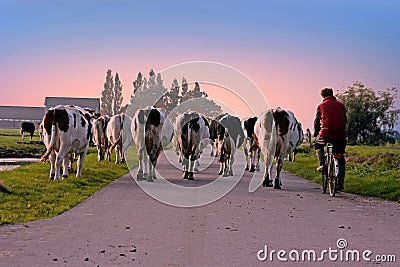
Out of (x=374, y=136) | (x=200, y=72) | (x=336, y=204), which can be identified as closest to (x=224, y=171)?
(x=200, y=72)

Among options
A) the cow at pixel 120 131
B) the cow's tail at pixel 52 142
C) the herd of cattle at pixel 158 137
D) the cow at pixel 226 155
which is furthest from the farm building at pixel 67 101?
the cow's tail at pixel 52 142

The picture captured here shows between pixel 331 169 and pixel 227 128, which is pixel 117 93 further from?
pixel 331 169

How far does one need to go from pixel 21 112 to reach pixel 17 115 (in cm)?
265

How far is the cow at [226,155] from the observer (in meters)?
19.5

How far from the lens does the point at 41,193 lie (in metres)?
12.2

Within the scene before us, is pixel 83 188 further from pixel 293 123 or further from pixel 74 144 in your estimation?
pixel 293 123

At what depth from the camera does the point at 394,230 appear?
8766 millimetres

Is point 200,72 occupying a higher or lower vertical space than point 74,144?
higher

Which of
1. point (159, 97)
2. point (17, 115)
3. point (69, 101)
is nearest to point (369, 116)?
point (159, 97)

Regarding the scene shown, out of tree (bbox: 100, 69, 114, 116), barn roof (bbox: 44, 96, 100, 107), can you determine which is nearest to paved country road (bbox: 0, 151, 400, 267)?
tree (bbox: 100, 69, 114, 116)

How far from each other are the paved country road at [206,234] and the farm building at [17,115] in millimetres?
135748

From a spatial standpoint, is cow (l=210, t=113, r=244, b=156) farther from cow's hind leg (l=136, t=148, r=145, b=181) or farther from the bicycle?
the bicycle

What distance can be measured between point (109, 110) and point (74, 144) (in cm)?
10826

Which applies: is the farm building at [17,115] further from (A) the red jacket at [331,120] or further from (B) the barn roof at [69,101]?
(A) the red jacket at [331,120]
